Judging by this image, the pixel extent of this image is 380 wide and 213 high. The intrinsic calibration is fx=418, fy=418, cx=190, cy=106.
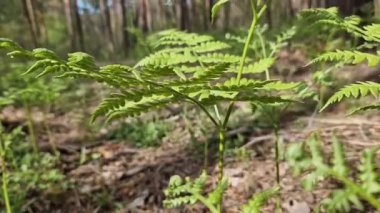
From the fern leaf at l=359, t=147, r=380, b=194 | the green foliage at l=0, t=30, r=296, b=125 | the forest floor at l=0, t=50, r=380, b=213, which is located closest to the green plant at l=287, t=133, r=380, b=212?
the fern leaf at l=359, t=147, r=380, b=194

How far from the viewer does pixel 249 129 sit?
13.9 ft

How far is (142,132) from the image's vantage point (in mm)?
4715

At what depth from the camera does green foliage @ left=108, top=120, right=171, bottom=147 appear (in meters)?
4.52

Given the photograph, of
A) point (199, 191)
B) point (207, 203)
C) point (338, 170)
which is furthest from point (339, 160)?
point (199, 191)

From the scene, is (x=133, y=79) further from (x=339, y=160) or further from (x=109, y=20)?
(x=109, y=20)

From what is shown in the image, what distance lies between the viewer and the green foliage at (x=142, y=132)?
14.8ft

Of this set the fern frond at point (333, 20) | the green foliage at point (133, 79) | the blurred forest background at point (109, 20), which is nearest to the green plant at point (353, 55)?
the fern frond at point (333, 20)

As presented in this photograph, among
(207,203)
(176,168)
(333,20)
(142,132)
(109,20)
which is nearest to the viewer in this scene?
(207,203)

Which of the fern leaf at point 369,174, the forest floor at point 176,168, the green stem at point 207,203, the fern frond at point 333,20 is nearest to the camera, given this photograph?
the fern leaf at point 369,174

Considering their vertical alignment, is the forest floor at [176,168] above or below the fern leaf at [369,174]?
below

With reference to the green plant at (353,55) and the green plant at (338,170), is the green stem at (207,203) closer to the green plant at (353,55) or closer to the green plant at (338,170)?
the green plant at (338,170)

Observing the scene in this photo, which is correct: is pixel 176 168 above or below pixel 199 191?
below

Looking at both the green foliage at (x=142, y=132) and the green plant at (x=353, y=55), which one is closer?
the green plant at (x=353, y=55)

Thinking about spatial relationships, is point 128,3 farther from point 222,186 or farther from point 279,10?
point 222,186
